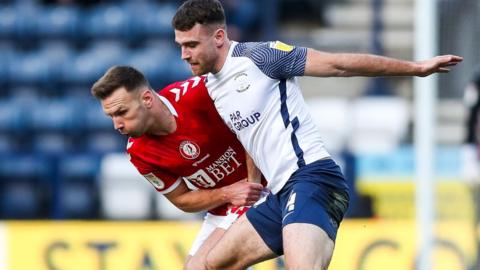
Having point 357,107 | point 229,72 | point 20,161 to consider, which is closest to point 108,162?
point 20,161

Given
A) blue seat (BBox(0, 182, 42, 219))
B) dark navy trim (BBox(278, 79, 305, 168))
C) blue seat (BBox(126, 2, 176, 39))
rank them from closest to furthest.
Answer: dark navy trim (BBox(278, 79, 305, 168))
blue seat (BBox(0, 182, 42, 219))
blue seat (BBox(126, 2, 176, 39))

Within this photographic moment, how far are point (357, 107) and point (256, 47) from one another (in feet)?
19.1

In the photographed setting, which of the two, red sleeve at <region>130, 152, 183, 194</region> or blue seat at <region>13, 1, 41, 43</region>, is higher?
blue seat at <region>13, 1, 41, 43</region>

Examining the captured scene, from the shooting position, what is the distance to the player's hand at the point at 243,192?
5574 mm

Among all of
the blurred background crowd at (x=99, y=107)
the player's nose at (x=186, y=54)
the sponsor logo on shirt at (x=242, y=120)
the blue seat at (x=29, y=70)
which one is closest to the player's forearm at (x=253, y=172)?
the sponsor logo on shirt at (x=242, y=120)

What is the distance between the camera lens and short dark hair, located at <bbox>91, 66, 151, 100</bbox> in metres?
5.34

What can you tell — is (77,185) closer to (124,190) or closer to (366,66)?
(124,190)

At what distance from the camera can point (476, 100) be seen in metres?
8.66

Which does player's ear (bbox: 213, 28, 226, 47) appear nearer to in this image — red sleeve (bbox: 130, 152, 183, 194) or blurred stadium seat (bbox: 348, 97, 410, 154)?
red sleeve (bbox: 130, 152, 183, 194)

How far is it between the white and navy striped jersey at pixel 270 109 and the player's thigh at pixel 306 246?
1.11 feet

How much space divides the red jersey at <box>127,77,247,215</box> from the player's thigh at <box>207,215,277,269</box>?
442 millimetres

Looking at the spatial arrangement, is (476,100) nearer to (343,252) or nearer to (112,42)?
(343,252)

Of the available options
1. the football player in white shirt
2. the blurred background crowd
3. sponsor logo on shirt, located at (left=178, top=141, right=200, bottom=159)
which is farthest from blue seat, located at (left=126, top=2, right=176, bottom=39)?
the football player in white shirt

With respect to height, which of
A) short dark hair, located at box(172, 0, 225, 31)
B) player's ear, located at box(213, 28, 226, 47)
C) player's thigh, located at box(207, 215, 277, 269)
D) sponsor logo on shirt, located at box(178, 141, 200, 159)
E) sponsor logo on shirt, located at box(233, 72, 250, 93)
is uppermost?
short dark hair, located at box(172, 0, 225, 31)
